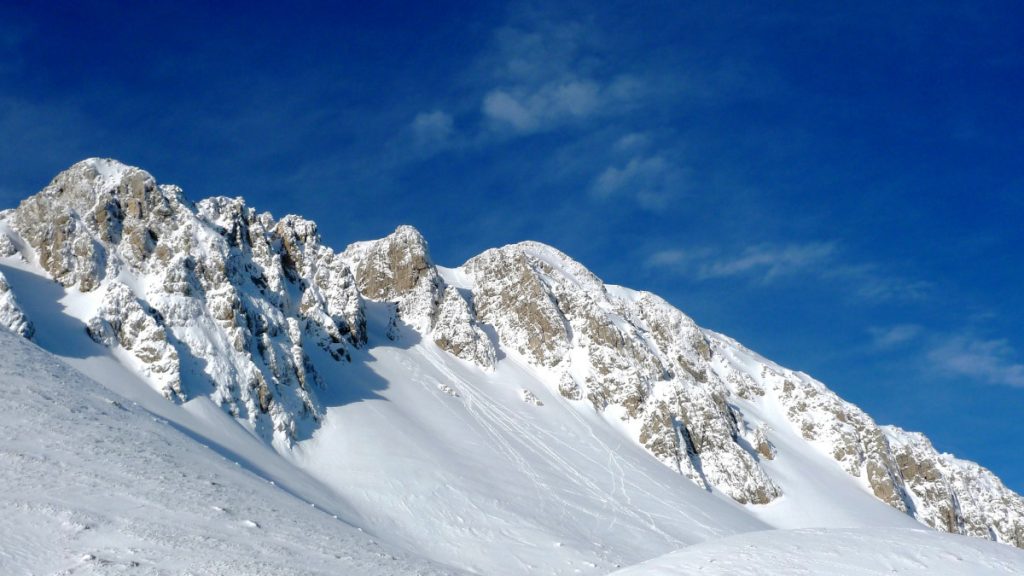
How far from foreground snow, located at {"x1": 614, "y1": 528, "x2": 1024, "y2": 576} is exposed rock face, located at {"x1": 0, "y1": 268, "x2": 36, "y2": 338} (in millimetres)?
44766

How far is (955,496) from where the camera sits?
10619 centimetres

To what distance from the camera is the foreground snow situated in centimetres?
2053

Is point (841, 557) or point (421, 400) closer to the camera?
point (841, 557)

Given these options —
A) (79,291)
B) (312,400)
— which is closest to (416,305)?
(312,400)

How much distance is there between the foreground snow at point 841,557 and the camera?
2053 cm

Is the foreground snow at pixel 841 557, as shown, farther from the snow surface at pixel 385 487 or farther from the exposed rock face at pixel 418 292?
→ the exposed rock face at pixel 418 292

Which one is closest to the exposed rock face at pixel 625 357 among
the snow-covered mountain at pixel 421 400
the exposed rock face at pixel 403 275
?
the snow-covered mountain at pixel 421 400

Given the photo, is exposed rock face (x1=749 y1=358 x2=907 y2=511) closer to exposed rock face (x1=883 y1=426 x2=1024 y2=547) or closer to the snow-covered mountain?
the snow-covered mountain

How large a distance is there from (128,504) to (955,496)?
110361 millimetres

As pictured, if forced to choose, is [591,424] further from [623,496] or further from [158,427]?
[158,427]

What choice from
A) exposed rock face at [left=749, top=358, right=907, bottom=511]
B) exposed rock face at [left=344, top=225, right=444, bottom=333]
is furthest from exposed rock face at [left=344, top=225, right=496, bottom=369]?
exposed rock face at [left=749, top=358, right=907, bottom=511]

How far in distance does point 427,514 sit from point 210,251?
3153cm

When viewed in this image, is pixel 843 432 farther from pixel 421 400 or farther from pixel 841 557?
pixel 841 557

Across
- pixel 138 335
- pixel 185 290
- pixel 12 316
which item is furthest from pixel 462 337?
pixel 12 316
